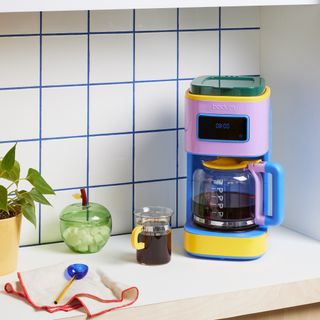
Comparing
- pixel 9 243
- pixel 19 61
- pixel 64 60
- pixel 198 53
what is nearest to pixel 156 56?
pixel 198 53

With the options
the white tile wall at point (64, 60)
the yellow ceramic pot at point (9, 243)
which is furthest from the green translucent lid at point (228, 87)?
the yellow ceramic pot at point (9, 243)

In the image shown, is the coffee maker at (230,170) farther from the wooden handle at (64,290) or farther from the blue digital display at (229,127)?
the wooden handle at (64,290)

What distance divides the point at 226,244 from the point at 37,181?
0.45m

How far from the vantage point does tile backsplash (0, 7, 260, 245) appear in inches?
77.7

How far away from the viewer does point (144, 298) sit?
171cm

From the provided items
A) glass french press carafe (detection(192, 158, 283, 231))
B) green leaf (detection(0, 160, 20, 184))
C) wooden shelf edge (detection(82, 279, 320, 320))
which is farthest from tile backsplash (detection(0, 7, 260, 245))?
wooden shelf edge (detection(82, 279, 320, 320))

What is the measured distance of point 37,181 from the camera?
1841 millimetres

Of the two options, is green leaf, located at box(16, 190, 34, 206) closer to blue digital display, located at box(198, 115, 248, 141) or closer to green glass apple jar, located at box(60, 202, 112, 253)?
green glass apple jar, located at box(60, 202, 112, 253)

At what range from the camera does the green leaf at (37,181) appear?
183 centimetres

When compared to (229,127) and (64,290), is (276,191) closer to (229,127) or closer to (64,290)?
(229,127)

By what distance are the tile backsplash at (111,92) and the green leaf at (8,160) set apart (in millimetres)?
189

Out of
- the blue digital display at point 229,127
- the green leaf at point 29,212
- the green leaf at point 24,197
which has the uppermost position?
the blue digital display at point 229,127

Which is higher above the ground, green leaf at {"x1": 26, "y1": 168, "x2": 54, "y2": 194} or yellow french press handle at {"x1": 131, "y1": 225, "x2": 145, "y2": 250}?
green leaf at {"x1": 26, "y1": 168, "x2": 54, "y2": 194}

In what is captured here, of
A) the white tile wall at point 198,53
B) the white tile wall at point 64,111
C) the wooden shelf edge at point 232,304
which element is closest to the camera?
the wooden shelf edge at point 232,304
